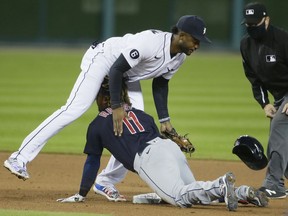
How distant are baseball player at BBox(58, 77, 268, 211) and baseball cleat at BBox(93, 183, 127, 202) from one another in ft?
0.98

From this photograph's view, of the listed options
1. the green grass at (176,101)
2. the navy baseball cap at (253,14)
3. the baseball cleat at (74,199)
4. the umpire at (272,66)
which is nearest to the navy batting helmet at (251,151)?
the umpire at (272,66)

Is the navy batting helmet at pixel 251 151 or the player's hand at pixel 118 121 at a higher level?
the player's hand at pixel 118 121

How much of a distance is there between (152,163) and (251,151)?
109 centimetres

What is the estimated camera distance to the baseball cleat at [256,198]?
653 cm

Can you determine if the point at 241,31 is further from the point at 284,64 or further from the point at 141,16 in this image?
the point at 284,64

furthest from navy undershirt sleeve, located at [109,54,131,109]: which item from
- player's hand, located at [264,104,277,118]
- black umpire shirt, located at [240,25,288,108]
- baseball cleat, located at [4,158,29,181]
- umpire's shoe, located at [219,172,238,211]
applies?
player's hand, located at [264,104,277,118]

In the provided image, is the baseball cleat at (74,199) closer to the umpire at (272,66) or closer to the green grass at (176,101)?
the umpire at (272,66)

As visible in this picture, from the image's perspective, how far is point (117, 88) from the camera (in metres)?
6.73

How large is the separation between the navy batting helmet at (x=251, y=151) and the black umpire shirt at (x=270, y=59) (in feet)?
2.02

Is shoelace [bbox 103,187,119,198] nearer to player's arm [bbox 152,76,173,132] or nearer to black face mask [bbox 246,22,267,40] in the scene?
player's arm [bbox 152,76,173,132]

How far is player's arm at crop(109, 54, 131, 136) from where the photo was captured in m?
6.71

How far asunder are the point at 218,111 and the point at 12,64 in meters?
8.77

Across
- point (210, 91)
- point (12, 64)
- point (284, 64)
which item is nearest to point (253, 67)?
point (284, 64)

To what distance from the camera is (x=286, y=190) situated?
25.4 feet
